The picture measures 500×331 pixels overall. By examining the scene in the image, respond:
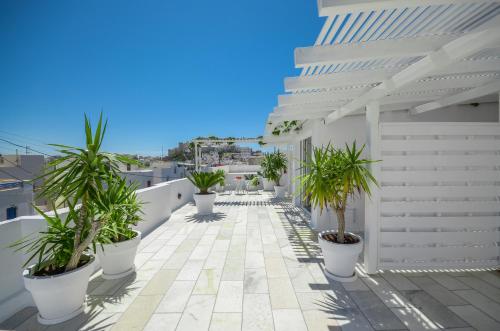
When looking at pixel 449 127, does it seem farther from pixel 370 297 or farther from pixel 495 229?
pixel 370 297

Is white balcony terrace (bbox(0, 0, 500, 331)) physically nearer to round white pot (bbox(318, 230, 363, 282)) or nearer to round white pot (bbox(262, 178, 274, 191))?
round white pot (bbox(318, 230, 363, 282))

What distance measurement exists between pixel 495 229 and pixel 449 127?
1640 millimetres

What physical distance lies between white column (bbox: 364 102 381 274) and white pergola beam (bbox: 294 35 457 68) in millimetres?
1036

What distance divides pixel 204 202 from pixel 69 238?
12.7 feet

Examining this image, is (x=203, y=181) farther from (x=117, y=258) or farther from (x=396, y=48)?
(x=396, y=48)

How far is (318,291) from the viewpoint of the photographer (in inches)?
96.7

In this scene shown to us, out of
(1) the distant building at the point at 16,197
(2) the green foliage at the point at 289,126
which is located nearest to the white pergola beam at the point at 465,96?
(2) the green foliage at the point at 289,126

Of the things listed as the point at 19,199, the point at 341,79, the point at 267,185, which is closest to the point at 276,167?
the point at 267,185

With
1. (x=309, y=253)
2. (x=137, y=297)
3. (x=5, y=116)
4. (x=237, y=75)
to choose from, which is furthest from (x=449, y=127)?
(x=5, y=116)

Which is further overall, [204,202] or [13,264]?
[204,202]

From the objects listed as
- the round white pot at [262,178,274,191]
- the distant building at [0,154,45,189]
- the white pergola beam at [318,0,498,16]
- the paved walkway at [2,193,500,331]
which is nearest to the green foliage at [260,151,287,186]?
the round white pot at [262,178,274,191]

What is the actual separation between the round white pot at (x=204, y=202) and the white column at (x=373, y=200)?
4.21 metres

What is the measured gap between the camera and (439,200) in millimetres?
2924

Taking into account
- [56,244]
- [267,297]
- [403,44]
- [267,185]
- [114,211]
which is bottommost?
[267,297]
